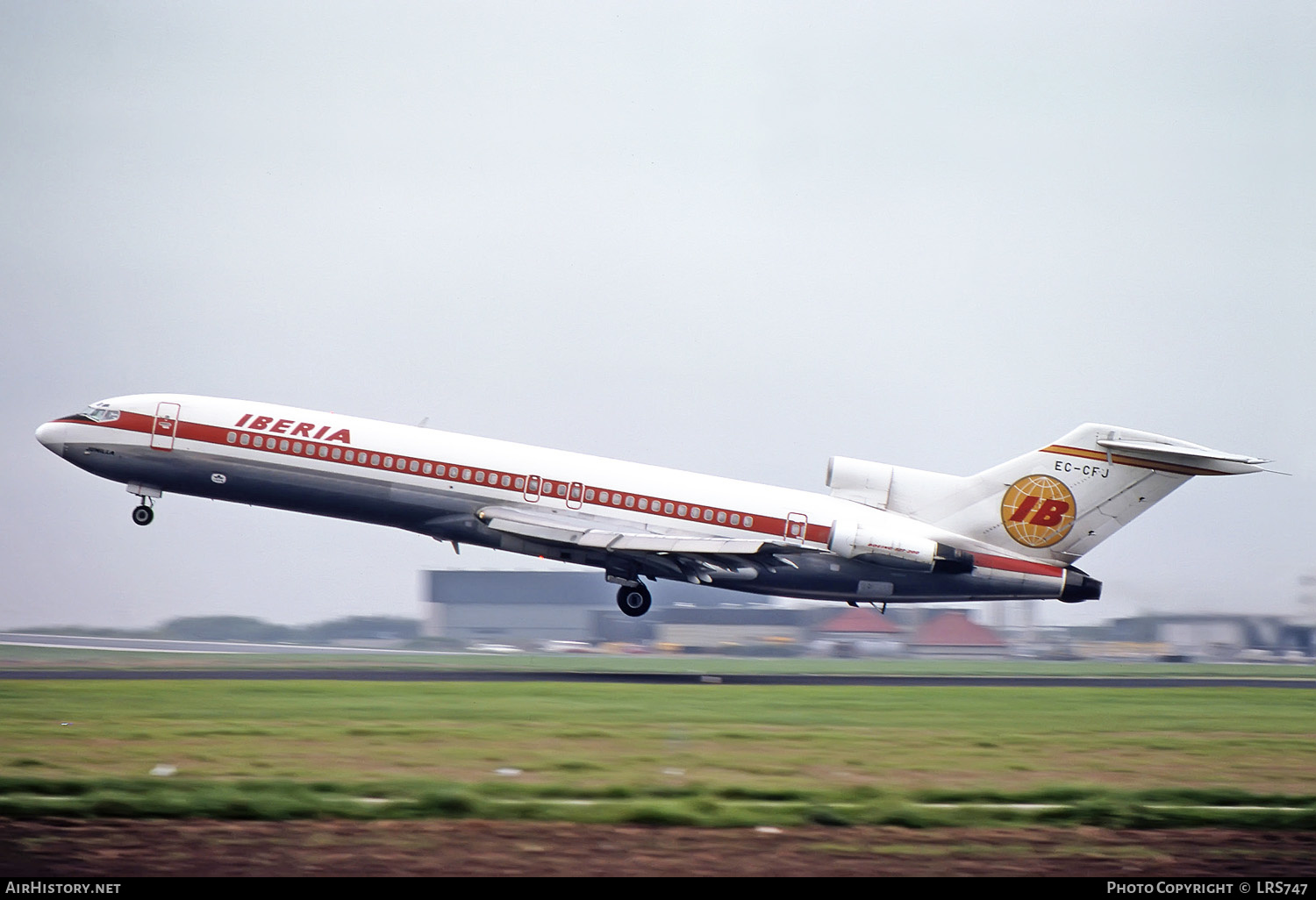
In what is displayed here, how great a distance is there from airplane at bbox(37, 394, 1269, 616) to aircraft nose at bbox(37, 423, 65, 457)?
0.07 metres

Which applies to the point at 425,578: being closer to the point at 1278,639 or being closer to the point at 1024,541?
the point at 1024,541

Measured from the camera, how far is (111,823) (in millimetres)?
15352

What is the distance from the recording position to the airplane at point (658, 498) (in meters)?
34.2

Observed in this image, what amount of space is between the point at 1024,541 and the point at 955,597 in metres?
2.44

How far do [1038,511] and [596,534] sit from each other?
12.2 metres

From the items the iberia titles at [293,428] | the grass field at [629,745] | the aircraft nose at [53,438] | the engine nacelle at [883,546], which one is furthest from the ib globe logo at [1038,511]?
the aircraft nose at [53,438]

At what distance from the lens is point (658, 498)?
34.9 m

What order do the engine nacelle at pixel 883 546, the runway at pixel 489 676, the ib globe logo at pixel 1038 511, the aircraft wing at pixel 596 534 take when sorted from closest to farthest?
1. the runway at pixel 489 676
2. the aircraft wing at pixel 596 534
3. the engine nacelle at pixel 883 546
4. the ib globe logo at pixel 1038 511

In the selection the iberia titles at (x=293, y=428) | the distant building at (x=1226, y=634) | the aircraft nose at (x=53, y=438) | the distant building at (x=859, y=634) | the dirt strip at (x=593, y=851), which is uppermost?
the iberia titles at (x=293, y=428)

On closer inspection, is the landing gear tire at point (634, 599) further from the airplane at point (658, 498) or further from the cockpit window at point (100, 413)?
the cockpit window at point (100, 413)

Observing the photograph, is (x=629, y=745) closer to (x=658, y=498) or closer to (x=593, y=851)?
(x=593, y=851)

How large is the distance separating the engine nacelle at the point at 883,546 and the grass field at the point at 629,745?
4.76 m

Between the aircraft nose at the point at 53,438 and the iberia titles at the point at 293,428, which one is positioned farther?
the aircraft nose at the point at 53,438

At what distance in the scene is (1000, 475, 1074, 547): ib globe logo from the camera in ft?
117
